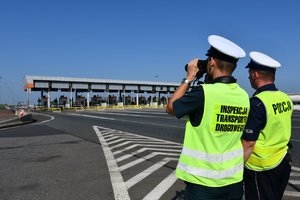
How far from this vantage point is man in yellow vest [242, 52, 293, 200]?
3061 millimetres

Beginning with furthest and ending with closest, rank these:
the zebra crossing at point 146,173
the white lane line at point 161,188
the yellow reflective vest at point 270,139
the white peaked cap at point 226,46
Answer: the zebra crossing at point 146,173
the white lane line at point 161,188
the yellow reflective vest at point 270,139
the white peaked cap at point 226,46

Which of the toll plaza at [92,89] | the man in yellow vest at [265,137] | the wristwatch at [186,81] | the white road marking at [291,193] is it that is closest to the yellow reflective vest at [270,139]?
the man in yellow vest at [265,137]

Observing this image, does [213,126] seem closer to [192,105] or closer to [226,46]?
[192,105]

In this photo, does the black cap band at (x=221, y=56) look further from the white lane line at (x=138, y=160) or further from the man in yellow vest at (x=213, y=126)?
the white lane line at (x=138, y=160)

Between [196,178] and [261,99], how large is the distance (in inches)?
37.7

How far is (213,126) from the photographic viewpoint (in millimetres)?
2672

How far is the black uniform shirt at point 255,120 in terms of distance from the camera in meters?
3.02

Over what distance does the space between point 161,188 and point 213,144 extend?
411 centimetres

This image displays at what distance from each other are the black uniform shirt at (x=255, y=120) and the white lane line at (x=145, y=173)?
13.2 ft

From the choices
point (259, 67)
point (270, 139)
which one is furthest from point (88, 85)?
point (270, 139)

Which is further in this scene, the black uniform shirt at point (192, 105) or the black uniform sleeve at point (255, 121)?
the black uniform sleeve at point (255, 121)

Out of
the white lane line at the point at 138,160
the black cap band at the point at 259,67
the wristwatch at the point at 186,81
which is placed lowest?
the white lane line at the point at 138,160

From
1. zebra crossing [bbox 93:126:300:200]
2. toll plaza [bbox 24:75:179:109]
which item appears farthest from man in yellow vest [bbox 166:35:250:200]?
toll plaza [bbox 24:75:179:109]

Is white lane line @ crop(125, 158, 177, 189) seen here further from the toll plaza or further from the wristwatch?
the toll plaza
